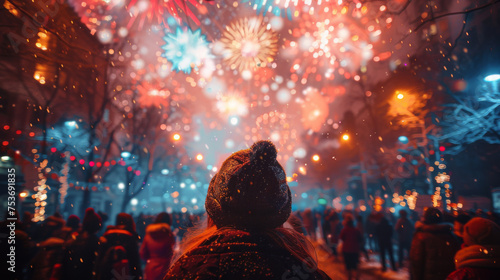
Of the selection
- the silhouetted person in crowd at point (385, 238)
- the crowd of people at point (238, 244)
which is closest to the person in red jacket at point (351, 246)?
the silhouetted person in crowd at point (385, 238)

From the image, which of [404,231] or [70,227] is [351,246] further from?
[70,227]

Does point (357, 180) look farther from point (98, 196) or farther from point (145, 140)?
point (98, 196)

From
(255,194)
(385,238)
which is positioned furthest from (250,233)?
(385,238)

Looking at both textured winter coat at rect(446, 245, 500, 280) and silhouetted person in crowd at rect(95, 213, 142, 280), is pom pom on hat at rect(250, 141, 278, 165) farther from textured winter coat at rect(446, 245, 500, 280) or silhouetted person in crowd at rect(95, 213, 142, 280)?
silhouetted person in crowd at rect(95, 213, 142, 280)

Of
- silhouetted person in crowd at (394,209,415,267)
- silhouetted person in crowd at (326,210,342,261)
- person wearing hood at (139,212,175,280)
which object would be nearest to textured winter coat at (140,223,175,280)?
person wearing hood at (139,212,175,280)

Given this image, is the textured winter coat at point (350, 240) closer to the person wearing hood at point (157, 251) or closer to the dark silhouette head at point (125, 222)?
the person wearing hood at point (157, 251)

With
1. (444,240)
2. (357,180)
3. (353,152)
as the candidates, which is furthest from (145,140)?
(357,180)

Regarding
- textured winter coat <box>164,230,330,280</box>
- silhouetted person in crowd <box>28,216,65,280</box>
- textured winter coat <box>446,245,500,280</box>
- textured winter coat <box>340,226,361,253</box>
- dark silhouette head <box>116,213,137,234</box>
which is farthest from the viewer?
textured winter coat <box>340,226,361,253</box>
